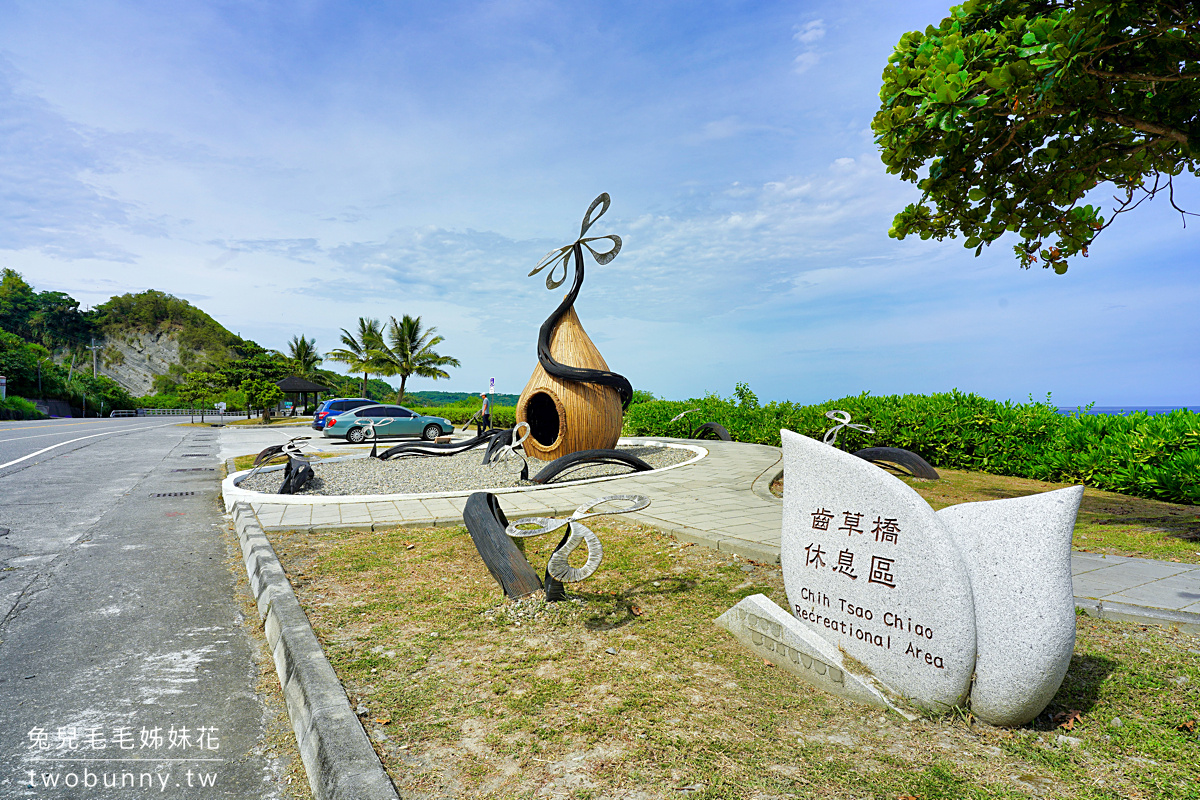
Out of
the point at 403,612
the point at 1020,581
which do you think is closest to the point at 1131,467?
the point at 1020,581

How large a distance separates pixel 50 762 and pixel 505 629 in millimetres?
2281

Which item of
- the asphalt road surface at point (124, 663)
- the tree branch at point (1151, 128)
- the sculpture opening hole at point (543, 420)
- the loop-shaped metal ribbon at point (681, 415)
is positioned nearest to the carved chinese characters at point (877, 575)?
the asphalt road surface at point (124, 663)

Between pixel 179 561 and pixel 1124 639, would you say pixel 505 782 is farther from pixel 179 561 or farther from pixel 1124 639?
pixel 179 561

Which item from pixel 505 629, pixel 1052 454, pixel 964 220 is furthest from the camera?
pixel 1052 454

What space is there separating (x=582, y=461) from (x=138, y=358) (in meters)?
106

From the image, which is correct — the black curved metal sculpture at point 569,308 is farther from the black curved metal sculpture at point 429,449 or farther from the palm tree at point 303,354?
the palm tree at point 303,354

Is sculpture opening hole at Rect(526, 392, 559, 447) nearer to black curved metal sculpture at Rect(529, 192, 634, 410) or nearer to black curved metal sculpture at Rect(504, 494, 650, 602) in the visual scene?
black curved metal sculpture at Rect(529, 192, 634, 410)

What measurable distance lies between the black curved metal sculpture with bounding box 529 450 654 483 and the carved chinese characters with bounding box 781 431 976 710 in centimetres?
637

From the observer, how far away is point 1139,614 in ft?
12.8

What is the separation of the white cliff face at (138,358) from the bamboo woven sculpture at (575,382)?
99.8m

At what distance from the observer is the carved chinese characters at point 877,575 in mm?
2807

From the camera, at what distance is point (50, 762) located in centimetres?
277

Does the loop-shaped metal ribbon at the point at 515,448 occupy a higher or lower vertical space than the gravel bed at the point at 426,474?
higher

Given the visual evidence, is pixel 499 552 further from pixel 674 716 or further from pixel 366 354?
pixel 366 354
